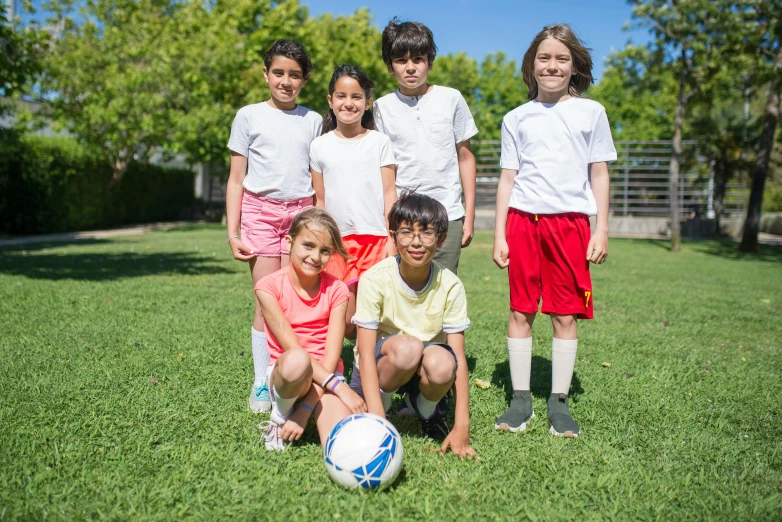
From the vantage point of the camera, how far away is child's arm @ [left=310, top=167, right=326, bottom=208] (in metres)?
3.75

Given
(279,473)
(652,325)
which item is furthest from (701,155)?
(279,473)

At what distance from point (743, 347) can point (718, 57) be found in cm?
1255

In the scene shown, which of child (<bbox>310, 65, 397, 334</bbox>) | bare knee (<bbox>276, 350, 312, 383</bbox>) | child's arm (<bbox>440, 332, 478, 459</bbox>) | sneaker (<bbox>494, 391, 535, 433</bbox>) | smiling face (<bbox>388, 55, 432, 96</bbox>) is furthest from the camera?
smiling face (<bbox>388, 55, 432, 96</bbox>)

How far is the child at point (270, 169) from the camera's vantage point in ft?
12.4

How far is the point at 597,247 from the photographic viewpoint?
11.5ft

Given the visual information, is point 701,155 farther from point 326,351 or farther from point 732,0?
point 326,351

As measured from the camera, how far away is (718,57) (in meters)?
15.7

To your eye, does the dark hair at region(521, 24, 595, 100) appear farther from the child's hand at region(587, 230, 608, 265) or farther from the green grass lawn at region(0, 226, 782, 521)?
the green grass lawn at region(0, 226, 782, 521)

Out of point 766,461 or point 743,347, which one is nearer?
point 766,461

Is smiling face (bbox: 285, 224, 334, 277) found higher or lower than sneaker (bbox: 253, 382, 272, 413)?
higher

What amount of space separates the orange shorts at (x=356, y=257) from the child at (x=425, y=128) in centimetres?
34

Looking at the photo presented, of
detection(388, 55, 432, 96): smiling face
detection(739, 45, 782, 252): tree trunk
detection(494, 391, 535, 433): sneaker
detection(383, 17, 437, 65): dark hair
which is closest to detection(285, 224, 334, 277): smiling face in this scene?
detection(388, 55, 432, 96): smiling face

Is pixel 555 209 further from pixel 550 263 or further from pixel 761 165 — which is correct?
pixel 761 165

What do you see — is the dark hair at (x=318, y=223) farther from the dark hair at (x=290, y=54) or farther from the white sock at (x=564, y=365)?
the white sock at (x=564, y=365)
